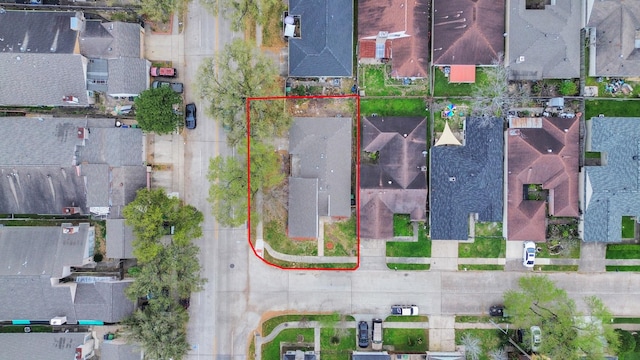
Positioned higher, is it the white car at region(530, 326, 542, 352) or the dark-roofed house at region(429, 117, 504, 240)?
the dark-roofed house at region(429, 117, 504, 240)

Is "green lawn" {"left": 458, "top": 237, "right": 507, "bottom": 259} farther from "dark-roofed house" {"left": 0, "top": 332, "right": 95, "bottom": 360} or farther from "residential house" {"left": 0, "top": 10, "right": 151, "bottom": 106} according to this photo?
"dark-roofed house" {"left": 0, "top": 332, "right": 95, "bottom": 360}

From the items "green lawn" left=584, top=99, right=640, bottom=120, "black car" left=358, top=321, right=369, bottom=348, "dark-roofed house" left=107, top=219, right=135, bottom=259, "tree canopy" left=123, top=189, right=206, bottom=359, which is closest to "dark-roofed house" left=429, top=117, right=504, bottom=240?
"green lawn" left=584, top=99, right=640, bottom=120

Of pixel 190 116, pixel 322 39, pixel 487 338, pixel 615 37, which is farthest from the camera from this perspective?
pixel 487 338

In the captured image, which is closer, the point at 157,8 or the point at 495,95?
the point at 157,8

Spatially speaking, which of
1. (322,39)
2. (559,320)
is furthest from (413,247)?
(322,39)

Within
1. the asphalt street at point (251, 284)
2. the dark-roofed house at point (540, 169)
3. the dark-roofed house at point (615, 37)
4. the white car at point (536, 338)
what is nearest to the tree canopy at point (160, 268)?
the asphalt street at point (251, 284)

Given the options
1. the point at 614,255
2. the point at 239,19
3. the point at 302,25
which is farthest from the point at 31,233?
the point at 614,255

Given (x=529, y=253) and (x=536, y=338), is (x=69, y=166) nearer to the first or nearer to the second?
(x=529, y=253)
